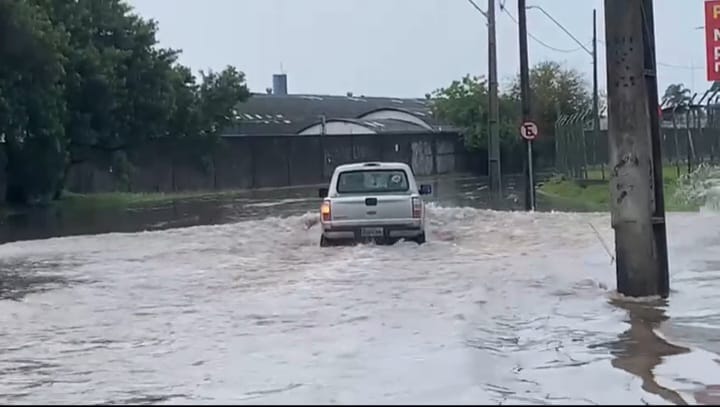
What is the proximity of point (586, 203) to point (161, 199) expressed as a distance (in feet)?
57.5

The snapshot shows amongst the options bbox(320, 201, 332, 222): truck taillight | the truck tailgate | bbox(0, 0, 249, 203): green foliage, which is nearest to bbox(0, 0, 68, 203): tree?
bbox(0, 0, 249, 203): green foliage

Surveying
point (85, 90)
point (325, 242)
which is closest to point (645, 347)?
point (325, 242)

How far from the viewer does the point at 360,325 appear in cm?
1291

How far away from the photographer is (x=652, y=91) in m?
13.7

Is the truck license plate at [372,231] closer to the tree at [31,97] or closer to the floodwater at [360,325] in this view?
the floodwater at [360,325]

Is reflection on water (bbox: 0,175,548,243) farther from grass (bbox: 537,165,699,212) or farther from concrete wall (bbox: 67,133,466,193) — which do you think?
concrete wall (bbox: 67,133,466,193)

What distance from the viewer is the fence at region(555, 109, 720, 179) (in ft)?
108

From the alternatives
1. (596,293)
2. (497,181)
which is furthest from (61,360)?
(497,181)

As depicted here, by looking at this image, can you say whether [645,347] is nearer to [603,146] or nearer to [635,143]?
[635,143]

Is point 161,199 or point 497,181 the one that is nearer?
point 497,181

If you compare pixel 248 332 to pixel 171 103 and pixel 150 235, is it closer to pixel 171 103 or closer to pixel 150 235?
pixel 150 235

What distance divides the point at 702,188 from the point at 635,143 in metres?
16.7

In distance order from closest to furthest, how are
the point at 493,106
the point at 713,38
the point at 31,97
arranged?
1. the point at 713,38
2. the point at 493,106
3. the point at 31,97

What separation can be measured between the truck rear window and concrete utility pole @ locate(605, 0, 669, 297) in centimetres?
890
